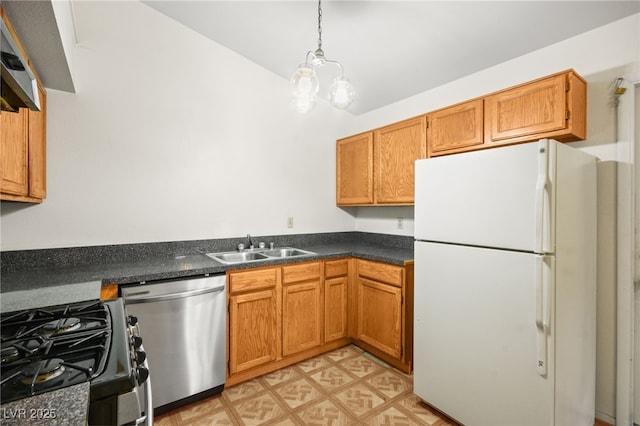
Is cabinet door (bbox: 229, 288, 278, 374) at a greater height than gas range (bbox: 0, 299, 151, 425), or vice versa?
gas range (bbox: 0, 299, 151, 425)

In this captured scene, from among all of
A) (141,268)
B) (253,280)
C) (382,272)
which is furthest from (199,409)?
(382,272)

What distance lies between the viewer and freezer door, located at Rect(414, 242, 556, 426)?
4.93ft

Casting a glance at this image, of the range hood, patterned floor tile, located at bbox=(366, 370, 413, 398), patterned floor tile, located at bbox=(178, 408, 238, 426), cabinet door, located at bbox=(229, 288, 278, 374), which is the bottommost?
patterned floor tile, located at bbox=(178, 408, 238, 426)

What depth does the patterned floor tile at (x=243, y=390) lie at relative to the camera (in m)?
2.18

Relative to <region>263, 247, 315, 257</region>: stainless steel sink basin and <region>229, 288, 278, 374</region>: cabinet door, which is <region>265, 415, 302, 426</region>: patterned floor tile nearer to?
<region>229, 288, 278, 374</region>: cabinet door

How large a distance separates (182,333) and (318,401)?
3.36 feet

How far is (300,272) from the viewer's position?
2.57 metres

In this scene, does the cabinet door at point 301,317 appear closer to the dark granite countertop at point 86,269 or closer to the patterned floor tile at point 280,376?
the patterned floor tile at point 280,376

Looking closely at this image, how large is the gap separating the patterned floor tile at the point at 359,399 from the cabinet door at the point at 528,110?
6.48ft

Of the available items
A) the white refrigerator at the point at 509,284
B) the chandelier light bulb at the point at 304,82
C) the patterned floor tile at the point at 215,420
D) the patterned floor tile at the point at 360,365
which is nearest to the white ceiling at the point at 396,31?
the chandelier light bulb at the point at 304,82

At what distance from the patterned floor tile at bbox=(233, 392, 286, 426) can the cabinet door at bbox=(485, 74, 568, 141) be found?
234 centimetres

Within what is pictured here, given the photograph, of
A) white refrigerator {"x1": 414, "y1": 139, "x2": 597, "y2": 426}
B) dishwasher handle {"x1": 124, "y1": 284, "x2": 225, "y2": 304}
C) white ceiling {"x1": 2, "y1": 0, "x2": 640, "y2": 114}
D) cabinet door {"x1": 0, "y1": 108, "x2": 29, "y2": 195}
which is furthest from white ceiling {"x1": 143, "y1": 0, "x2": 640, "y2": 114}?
dishwasher handle {"x1": 124, "y1": 284, "x2": 225, "y2": 304}

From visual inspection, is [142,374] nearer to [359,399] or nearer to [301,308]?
[359,399]

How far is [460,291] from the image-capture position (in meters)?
1.81
